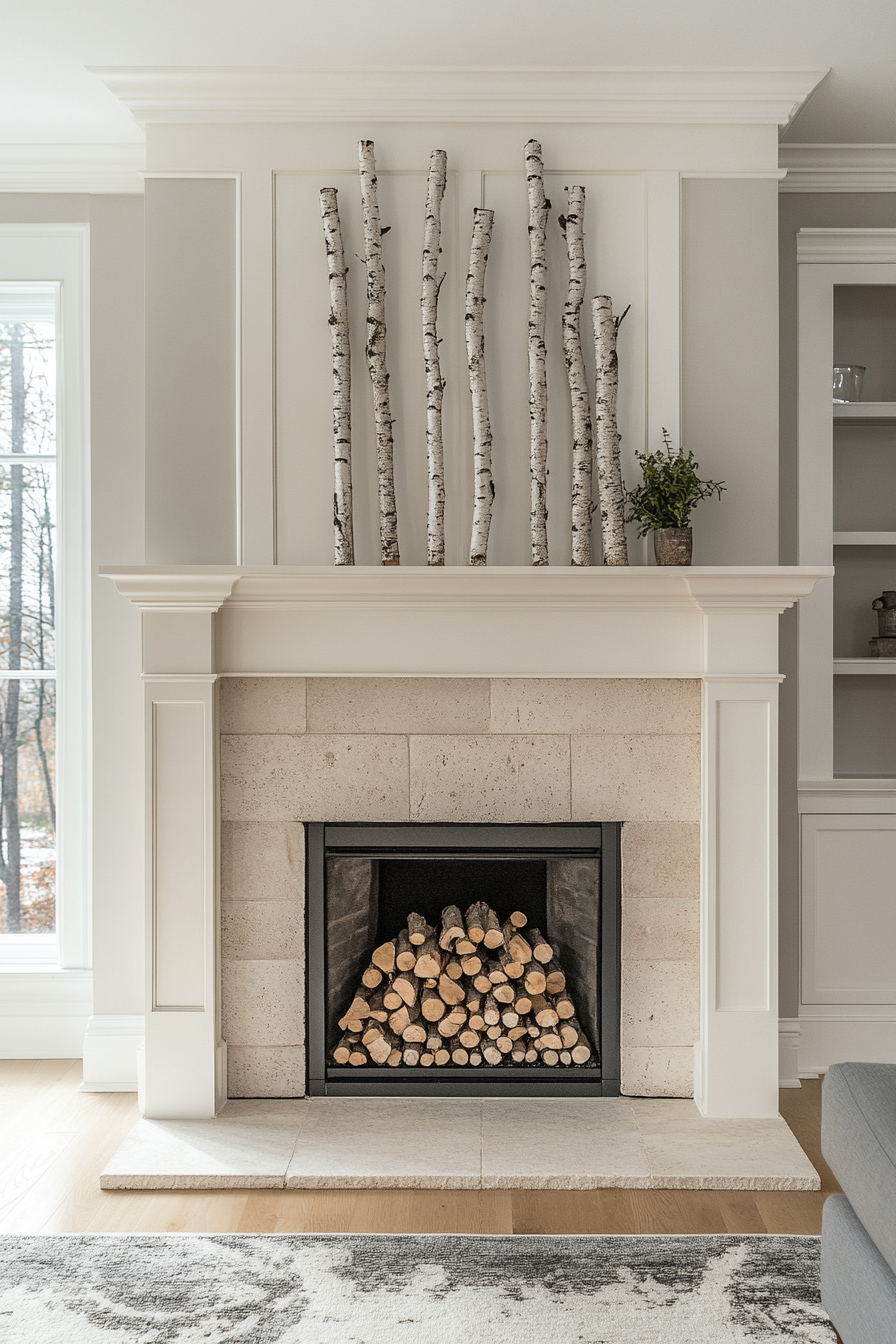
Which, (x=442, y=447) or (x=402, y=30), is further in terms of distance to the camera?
(x=442, y=447)

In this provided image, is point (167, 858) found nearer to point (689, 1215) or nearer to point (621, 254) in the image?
point (689, 1215)

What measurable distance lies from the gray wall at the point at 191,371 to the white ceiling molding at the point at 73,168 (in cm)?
40

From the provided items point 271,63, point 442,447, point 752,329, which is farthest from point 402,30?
point 752,329

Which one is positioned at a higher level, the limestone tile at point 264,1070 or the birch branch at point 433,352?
the birch branch at point 433,352

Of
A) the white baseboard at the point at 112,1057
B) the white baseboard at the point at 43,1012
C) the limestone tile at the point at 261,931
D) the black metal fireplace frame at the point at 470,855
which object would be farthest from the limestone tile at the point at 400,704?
the white baseboard at the point at 43,1012

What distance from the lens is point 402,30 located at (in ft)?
7.96

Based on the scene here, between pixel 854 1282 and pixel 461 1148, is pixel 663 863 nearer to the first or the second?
pixel 461 1148

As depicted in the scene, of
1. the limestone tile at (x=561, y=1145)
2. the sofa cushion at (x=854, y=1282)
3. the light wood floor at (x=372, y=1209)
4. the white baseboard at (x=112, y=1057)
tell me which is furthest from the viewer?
the white baseboard at (x=112, y=1057)

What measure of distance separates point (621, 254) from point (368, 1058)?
2.30m

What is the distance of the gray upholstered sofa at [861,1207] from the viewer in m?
1.47

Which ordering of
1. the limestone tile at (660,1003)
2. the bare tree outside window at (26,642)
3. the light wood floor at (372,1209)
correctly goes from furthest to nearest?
the bare tree outside window at (26,642), the limestone tile at (660,1003), the light wood floor at (372,1209)

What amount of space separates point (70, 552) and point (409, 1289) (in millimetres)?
2253

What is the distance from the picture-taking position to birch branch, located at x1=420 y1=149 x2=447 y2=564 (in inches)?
103

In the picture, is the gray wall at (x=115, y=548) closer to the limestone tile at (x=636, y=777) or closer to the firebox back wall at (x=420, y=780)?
the firebox back wall at (x=420, y=780)
